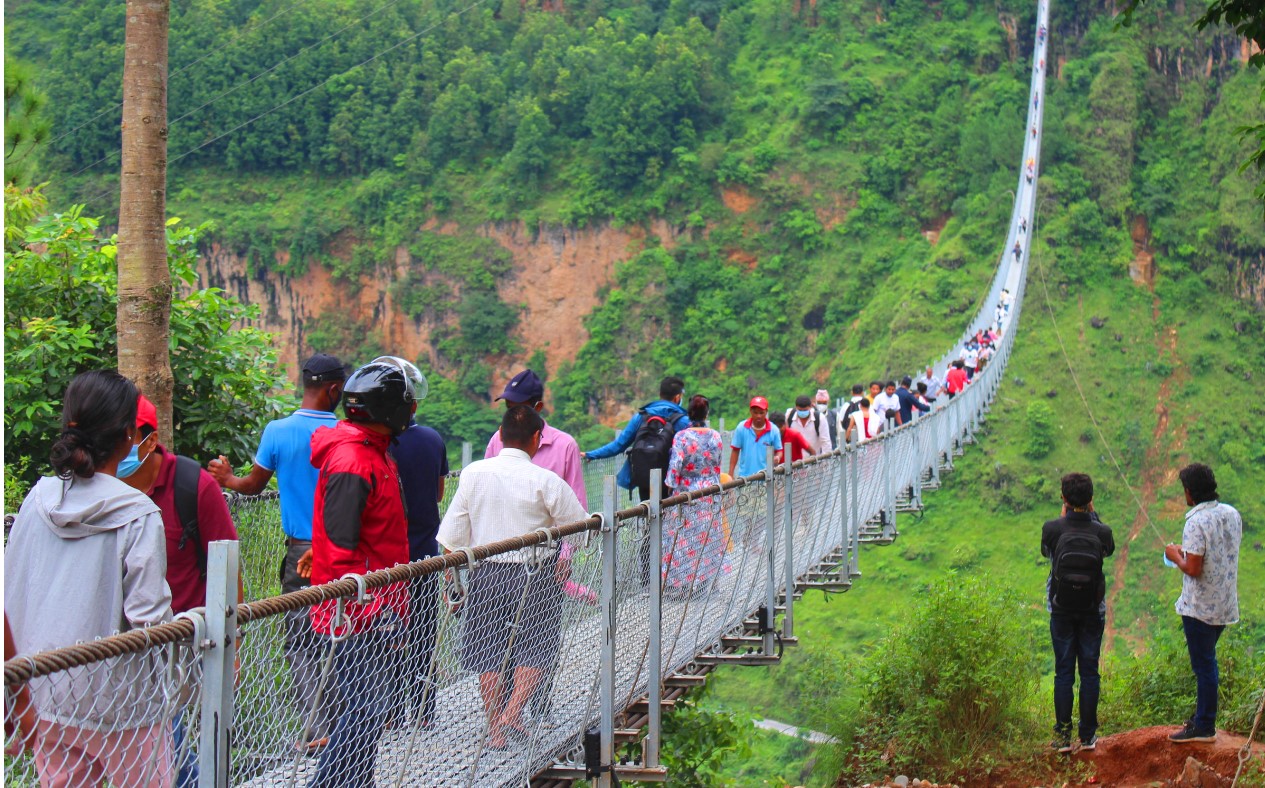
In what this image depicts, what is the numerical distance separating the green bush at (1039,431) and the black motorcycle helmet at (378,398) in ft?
89.9

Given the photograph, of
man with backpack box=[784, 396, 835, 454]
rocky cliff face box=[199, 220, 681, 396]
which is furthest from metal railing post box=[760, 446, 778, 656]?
rocky cliff face box=[199, 220, 681, 396]

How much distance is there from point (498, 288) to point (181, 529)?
38.5 meters

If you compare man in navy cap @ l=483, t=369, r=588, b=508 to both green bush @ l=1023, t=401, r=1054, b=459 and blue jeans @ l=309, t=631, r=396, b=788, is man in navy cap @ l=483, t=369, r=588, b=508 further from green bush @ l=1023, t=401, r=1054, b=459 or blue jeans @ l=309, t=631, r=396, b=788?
green bush @ l=1023, t=401, r=1054, b=459

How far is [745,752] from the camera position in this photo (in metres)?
5.20

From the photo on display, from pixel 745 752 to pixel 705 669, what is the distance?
0.79m

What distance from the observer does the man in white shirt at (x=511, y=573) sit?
2.73 metres

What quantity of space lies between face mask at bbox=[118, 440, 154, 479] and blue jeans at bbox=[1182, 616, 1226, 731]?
3621 mm

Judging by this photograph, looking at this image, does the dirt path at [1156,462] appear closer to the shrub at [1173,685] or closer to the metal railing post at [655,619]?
the shrub at [1173,685]

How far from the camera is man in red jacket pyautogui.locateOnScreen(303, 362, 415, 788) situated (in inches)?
91.3

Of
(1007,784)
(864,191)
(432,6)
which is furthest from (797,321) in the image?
(1007,784)

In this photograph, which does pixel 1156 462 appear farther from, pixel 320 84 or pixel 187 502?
pixel 187 502

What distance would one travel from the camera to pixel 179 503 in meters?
2.49

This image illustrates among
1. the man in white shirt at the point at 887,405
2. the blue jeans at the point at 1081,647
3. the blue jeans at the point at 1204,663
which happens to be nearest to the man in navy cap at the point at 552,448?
the blue jeans at the point at 1081,647

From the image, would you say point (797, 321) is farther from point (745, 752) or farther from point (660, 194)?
point (745, 752)
